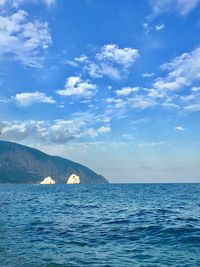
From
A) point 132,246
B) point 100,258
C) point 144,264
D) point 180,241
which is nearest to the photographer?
point 144,264

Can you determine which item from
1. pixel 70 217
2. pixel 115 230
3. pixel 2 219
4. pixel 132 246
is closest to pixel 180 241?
pixel 132 246

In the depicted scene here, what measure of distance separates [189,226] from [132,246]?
10.5m

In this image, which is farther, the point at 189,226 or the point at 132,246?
the point at 189,226

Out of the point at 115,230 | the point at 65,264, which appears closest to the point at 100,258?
the point at 65,264

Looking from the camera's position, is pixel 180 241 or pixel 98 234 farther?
pixel 98 234

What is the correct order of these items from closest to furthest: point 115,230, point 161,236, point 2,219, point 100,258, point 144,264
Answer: point 144,264 < point 100,258 < point 161,236 < point 115,230 < point 2,219

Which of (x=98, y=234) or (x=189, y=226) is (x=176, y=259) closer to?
(x=98, y=234)

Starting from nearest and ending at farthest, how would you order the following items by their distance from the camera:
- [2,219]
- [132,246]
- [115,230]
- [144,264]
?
1. [144,264]
2. [132,246]
3. [115,230]
4. [2,219]

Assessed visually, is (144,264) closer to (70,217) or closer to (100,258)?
(100,258)

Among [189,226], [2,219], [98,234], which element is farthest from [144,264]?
[2,219]

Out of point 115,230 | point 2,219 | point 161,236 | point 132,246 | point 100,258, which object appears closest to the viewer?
point 100,258

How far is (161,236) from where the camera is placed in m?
28.5

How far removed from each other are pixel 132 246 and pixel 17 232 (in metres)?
12.2

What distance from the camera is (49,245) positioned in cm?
2575
